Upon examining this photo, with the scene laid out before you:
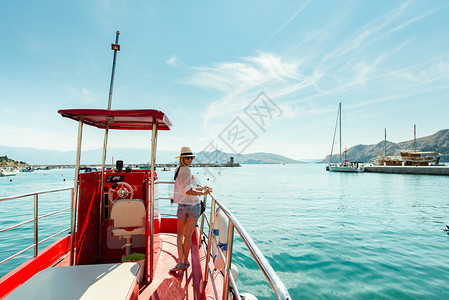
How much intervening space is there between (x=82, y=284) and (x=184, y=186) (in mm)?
1505

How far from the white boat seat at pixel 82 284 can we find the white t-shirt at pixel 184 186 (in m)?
1.09

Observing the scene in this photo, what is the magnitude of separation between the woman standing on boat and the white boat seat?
42.0 inches

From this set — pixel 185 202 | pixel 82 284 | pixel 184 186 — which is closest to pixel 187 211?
pixel 185 202

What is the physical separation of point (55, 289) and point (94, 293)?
33 cm

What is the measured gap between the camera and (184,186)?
3129 millimetres

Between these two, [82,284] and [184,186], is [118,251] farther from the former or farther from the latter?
[82,284]

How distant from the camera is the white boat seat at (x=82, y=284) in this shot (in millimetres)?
1737

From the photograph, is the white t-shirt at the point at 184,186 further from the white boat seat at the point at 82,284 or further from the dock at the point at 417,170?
the dock at the point at 417,170

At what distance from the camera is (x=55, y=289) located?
1.83m

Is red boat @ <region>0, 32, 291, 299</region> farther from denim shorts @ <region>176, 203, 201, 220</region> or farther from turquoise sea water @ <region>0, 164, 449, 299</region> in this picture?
turquoise sea water @ <region>0, 164, 449, 299</region>

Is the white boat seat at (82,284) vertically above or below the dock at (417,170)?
below

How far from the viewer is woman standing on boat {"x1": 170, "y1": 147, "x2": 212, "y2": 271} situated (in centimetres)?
315

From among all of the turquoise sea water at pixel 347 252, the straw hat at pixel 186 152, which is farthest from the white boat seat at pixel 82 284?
the turquoise sea water at pixel 347 252

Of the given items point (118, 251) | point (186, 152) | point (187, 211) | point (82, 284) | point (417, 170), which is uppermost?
point (186, 152)
